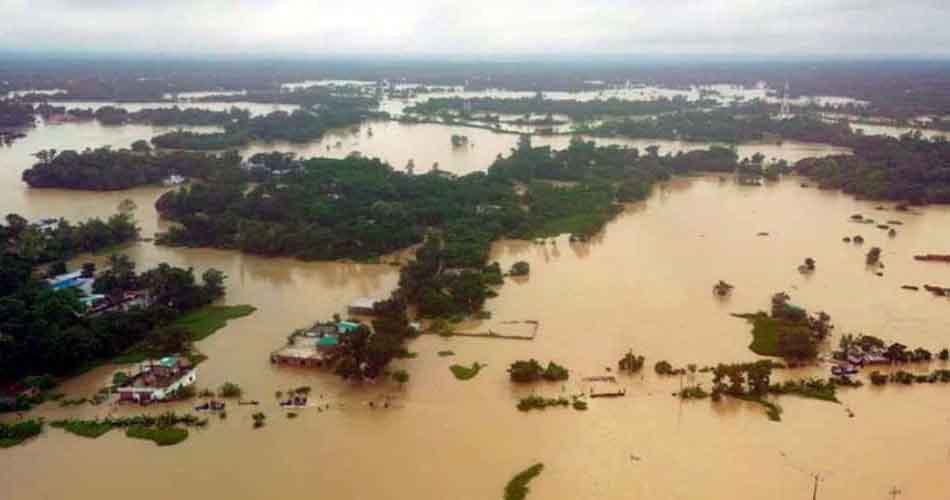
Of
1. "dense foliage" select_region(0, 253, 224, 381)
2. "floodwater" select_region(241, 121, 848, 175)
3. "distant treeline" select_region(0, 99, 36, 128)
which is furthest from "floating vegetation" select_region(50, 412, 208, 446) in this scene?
"distant treeline" select_region(0, 99, 36, 128)

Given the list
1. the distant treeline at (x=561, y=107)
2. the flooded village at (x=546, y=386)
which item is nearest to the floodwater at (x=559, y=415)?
the flooded village at (x=546, y=386)

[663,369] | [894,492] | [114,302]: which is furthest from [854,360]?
[114,302]

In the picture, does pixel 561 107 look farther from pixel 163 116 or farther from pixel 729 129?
pixel 163 116

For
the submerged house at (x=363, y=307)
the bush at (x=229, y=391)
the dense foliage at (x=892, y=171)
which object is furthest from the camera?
the dense foliage at (x=892, y=171)

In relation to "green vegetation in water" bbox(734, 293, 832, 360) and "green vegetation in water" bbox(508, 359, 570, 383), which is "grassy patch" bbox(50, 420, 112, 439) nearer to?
"green vegetation in water" bbox(508, 359, 570, 383)

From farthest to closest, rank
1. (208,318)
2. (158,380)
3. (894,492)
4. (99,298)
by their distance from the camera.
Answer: (99,298) → (208,318) → (158,380) → (894,492)

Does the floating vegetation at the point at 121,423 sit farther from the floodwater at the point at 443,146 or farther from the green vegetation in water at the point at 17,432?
the floodwater at the point at 443,146
